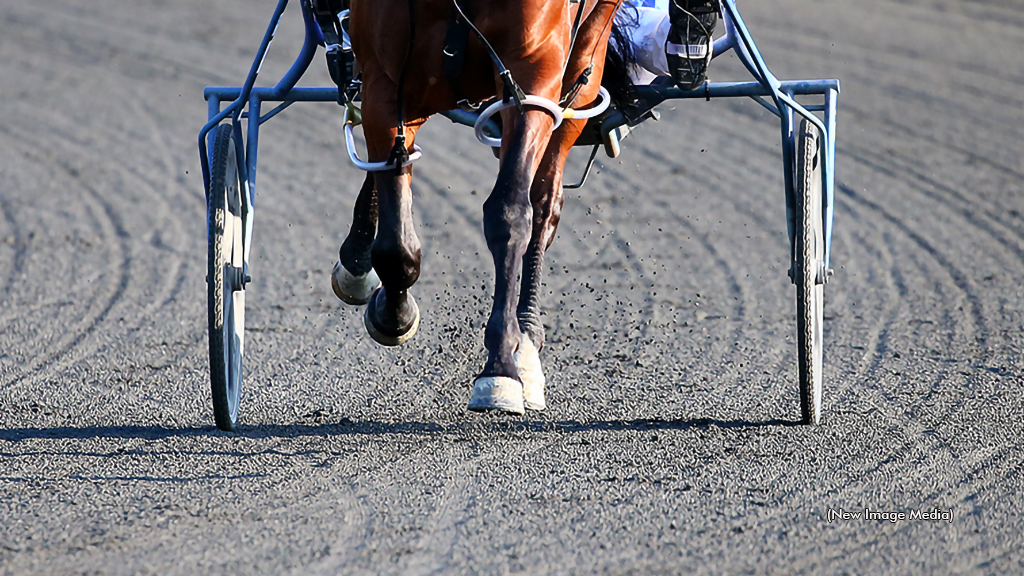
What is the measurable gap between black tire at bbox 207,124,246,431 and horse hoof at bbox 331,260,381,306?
13.5 inches

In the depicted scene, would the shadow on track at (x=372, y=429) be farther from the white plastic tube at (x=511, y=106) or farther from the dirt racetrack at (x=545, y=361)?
the white plastic tube at (x=511, y=106)

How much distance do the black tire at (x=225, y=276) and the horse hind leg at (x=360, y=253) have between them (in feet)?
1.17

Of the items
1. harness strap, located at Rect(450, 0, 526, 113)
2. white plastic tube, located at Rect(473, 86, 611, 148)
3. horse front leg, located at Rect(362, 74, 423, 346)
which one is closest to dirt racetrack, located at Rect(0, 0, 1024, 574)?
horse front leg, located at Rect(362, 74, 423, 346)

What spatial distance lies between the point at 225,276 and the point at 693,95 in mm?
1551

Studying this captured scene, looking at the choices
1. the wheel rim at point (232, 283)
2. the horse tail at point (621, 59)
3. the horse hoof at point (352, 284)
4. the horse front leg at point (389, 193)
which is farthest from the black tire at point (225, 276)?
the horse tail at point (621, 59)

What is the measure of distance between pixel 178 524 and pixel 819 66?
27.4 ft

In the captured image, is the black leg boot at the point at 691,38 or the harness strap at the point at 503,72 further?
the black leg boot at the point at 691,38

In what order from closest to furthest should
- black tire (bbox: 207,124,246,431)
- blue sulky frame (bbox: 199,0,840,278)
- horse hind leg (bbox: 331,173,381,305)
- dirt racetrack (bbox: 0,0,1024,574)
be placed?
1. dirt racetrack (bbox: 0,0,1024,574)
2. black tire (bbox: 207,124,246,431)
3. blue sulky frame (bbox: 199,0,840,278)
4. horse hind leg (bbox: 331,173,381,305)

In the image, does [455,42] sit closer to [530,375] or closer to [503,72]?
[503,72]

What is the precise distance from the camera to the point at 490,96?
134 inches

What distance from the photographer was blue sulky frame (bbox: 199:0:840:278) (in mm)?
3873

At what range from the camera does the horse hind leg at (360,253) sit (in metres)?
4.20

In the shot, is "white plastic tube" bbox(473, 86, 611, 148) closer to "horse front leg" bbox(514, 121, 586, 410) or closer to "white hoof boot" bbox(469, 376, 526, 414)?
"horse front leg" bbox(514, 121, 586, 410)

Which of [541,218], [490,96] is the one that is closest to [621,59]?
[541,218]
